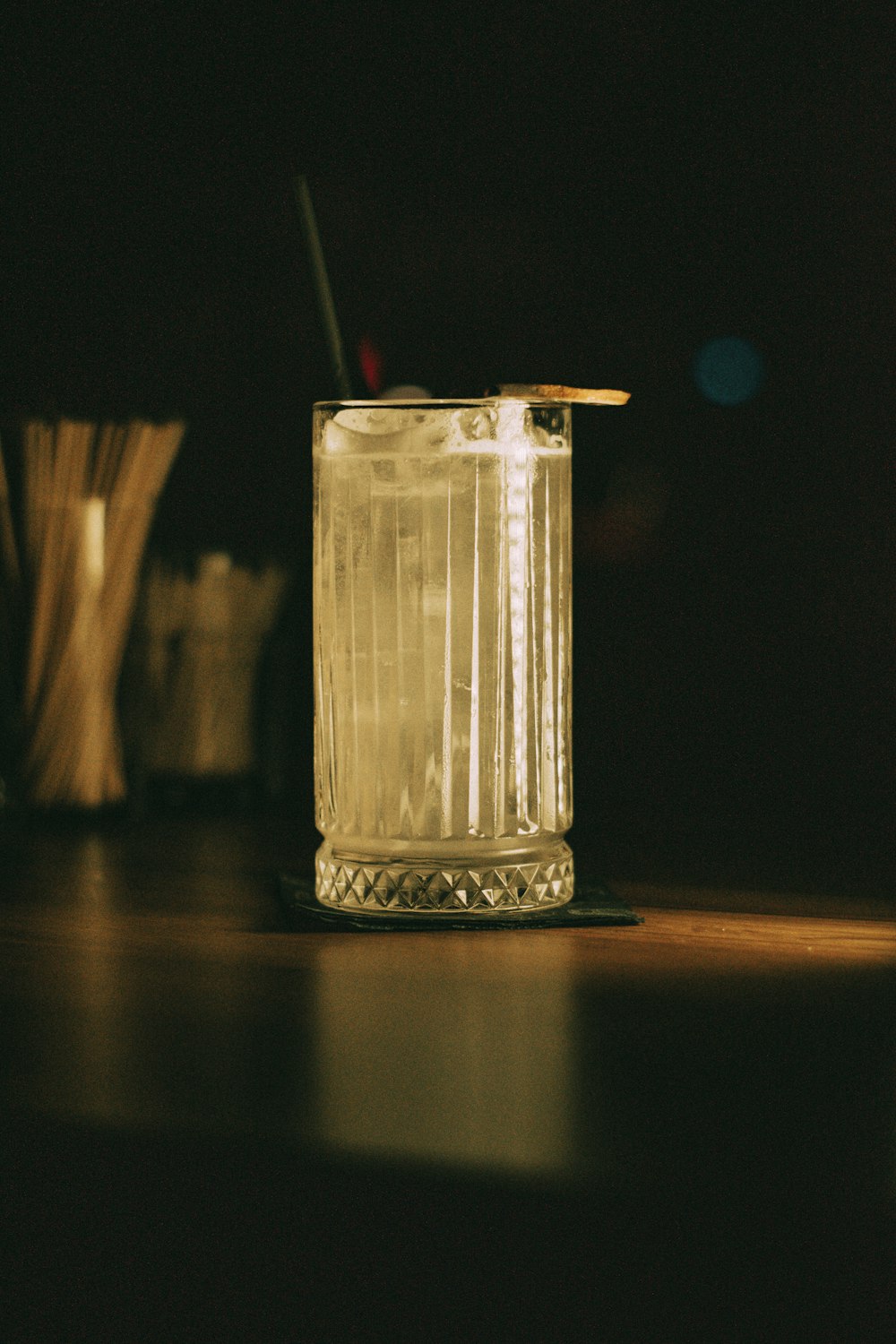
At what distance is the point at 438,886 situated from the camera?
806 millimetres

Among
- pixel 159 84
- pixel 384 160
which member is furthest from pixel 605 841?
pixel 159 84

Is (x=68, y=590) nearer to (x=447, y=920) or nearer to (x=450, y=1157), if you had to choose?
(x=447, y=920)

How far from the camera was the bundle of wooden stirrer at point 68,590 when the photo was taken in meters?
1.11

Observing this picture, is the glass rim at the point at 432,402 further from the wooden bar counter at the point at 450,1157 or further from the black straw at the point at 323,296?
the wooden bar counter at the point at 450,1157

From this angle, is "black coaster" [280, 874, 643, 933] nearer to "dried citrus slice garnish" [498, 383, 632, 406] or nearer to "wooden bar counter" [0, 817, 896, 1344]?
"wooden bar counter" [0, 817, 896, 1344]

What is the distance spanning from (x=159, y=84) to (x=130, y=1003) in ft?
2.97

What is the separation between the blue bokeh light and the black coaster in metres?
0.50

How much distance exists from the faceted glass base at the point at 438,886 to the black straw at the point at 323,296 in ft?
0.85

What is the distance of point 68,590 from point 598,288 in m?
0.47

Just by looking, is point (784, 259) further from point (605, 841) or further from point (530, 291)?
point (605, 841)

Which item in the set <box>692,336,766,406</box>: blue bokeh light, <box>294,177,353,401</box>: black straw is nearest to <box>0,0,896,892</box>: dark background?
<box>692,336,766,406</box>: blue bokeh light

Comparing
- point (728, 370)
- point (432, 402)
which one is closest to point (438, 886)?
point (432, 402)

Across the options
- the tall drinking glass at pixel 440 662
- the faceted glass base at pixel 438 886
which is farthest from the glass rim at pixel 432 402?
the faceted glass base at pixel 438 886

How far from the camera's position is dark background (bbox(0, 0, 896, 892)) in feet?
3.78
